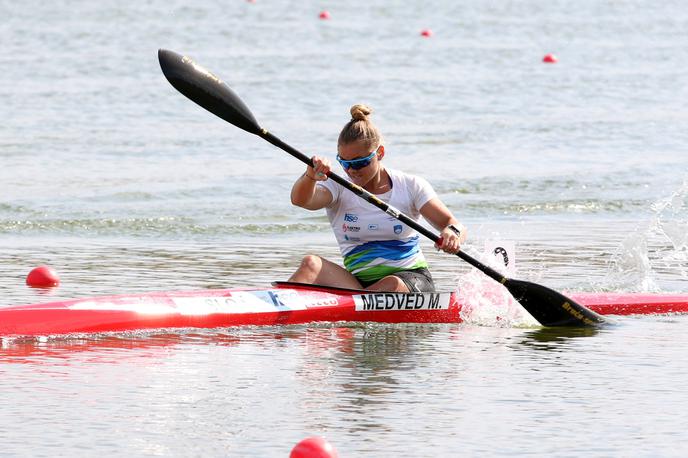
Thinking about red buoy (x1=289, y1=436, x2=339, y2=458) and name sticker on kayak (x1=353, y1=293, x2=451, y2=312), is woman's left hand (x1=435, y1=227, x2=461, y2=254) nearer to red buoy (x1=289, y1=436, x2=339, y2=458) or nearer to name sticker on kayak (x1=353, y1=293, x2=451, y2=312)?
name sticker on kayak (x1=353, y1=293, x2=451, y2=312)

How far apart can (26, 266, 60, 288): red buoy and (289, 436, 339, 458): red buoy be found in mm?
4865

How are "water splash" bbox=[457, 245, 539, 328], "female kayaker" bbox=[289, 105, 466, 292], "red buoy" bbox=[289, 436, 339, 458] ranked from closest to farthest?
"red buoy" bbox=[289, 436, 339, 458]
"female kayaker" bbox=[289, 105, 466, 292]
"water splash" bbox=[457, 245, 539, 328]

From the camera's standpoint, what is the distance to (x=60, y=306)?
25.8ft

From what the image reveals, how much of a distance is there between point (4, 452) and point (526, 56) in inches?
1054

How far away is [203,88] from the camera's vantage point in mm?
8750

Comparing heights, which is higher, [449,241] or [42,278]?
[449,241]

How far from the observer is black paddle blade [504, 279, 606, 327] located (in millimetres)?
8648

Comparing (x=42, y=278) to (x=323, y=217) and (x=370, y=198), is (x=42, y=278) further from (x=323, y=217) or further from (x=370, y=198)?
(x=323, y=217)

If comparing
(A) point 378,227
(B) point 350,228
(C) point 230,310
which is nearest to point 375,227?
(A) point 378,227

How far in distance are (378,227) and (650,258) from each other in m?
3.68

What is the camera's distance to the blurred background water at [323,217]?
20.2 ft

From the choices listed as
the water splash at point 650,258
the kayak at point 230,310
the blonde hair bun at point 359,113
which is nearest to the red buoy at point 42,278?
the kayak at point 230,310

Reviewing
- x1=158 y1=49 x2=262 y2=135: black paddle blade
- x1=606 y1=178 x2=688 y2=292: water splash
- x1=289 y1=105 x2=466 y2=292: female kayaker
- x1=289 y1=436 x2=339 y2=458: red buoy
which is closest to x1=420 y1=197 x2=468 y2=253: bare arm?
x1=289 y1=105 x2=466 y2=292: female kayaker

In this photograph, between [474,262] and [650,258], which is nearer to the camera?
[474,262]
